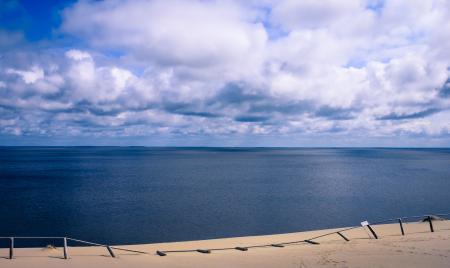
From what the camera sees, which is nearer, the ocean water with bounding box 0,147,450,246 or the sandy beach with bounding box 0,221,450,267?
the sandy beach with bounding box 0,221,450,267

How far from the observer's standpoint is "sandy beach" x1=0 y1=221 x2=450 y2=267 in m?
18.3

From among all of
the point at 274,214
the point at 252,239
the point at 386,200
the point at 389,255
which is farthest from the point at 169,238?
the point at 386,200

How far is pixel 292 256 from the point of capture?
2059 centimetres

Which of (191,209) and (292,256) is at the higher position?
(191,209)

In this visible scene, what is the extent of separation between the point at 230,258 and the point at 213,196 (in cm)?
4394

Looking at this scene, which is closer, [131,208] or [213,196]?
[131,208]

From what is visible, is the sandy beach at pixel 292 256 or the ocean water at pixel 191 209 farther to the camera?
the ocean water at pixel 191 209

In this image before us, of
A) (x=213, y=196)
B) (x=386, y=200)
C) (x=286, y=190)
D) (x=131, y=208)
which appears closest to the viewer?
(x=131, y=208)

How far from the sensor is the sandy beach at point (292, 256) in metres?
18.3

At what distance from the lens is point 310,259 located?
19.6m

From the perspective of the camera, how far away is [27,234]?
3581 centimetres

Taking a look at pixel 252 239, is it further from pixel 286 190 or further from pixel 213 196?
pixel 286 190

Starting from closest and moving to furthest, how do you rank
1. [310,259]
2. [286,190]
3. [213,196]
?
[310,259]
[213,196]
[286,190]

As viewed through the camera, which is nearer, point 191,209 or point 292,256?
point 292,256
